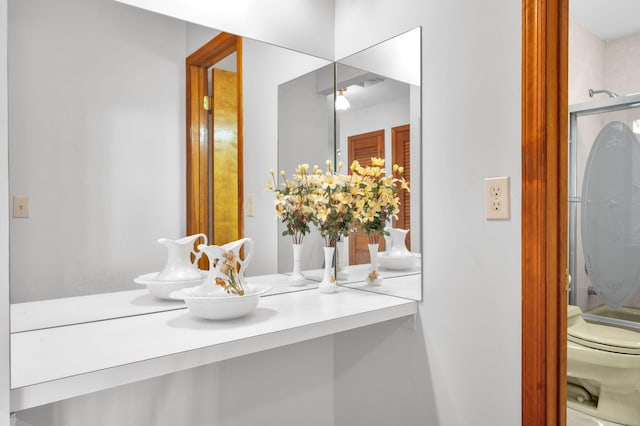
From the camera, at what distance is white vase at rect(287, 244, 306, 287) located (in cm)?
177

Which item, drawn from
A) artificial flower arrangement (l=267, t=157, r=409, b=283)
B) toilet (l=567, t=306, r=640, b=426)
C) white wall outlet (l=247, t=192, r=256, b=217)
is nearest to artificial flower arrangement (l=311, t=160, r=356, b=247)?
artificial flower arrangement (l=267, t=157, r=409, b=283)

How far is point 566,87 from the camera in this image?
118 cm

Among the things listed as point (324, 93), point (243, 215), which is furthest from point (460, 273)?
point (324, 93)

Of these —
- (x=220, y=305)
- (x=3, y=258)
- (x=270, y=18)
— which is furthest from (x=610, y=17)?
(x=3, y=258)

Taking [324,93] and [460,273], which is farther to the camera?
[324,93]

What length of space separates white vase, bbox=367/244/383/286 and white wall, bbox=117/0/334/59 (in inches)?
36.5

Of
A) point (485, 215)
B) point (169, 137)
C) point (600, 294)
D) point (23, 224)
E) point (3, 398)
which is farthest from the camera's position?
point (600, 294)

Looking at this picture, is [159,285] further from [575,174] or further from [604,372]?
[604,372]

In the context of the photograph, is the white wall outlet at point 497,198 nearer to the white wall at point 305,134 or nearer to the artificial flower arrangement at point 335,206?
the artificial flower arrangement at point 335,206

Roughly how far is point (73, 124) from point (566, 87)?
1.47m

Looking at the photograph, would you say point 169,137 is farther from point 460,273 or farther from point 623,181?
point 623,181

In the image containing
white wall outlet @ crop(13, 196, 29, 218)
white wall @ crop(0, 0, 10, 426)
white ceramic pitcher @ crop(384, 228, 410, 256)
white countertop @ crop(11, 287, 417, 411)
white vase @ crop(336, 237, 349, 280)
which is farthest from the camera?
white vase @ crop(336, 237, 349, 280)

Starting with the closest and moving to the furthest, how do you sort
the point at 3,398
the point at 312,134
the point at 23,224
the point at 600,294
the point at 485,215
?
the point at 3,398
the point at 23,224
the point at 485,215
the point at 600,294
the point at 312,134

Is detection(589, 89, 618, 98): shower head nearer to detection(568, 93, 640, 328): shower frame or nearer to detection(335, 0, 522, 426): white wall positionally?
detection(568, 93, 640, 328): shower frame
